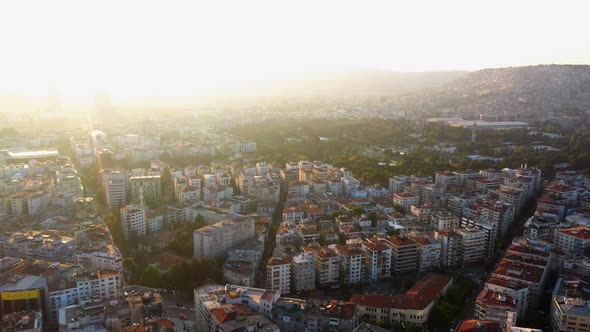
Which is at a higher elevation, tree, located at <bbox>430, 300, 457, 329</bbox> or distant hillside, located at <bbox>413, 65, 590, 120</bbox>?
distant hillside, located at <bbox>413, 65, 590, 120</bbox>

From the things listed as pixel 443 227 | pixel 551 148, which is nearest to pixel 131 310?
pixel 443 227

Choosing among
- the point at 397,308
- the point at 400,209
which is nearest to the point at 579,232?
the point at 400,209

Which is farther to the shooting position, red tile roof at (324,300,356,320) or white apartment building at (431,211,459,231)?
white apartment building at (431,211,459,231)

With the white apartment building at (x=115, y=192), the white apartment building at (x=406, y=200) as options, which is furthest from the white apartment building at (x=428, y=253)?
the white apartment building at (x=115, y=192)

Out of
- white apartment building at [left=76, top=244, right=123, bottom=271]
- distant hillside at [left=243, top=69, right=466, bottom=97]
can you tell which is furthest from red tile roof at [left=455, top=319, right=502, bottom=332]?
distant hillside at [left=243, top=69, right=466, bottom=97]

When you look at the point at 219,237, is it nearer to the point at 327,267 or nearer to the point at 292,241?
the point at 292,241

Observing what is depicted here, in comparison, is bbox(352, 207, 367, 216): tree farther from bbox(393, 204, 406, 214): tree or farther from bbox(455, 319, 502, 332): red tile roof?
bbox(455, 319, 502, 332): red tile roof

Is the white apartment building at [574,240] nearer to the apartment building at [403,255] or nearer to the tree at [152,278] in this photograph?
the apartment building at [403,255]

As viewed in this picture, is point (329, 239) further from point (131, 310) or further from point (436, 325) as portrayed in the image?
point (131, 310)

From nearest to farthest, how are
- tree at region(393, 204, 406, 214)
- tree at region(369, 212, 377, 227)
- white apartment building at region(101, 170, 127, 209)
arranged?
tree at region(369, 212, 377, 227)
tree at region(393, 204, 406, 214)
white apartment building at region(101, 170, 127, 209)
